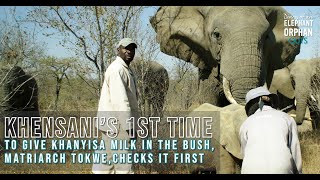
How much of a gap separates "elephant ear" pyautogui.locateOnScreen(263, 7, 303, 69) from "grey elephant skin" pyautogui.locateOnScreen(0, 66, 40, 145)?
3629 millimetres

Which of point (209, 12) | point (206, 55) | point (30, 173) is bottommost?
point (30, 173)

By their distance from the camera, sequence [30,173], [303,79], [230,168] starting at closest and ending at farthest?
[230,168] < [30,173] < [303,79]

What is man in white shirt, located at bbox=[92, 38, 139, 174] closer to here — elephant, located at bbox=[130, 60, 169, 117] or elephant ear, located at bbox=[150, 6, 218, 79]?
elephant, located at bbox=[130, 60, 169, 117]

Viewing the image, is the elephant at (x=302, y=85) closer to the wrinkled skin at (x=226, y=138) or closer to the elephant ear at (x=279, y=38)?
the elephant ear at (x=279, y=38)

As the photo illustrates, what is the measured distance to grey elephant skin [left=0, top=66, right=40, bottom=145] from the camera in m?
7.64

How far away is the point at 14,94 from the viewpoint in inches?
327

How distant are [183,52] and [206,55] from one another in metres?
0.52

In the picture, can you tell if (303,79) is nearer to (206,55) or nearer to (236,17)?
(206,55)

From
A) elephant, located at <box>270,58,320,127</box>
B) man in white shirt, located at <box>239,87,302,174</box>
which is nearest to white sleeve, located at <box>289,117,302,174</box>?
man in white shirt, located at <box>239,87,302,174</box>

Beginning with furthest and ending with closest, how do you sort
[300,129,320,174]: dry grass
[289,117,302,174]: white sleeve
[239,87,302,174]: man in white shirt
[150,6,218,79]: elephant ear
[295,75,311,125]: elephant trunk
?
[295,75,311,125]: elephant trunk
[150,6,218,79]: elephant ear
[300,129,320,174]: dry grass
[289,117,302,174]: white sleeve
[239,87,302,174]: man in white shirt

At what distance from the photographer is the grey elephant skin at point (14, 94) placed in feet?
25.1

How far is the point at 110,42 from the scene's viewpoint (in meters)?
8.23

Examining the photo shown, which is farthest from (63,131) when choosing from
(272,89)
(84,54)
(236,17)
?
(272,89)

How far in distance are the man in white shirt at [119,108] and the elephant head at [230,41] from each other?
210cm
